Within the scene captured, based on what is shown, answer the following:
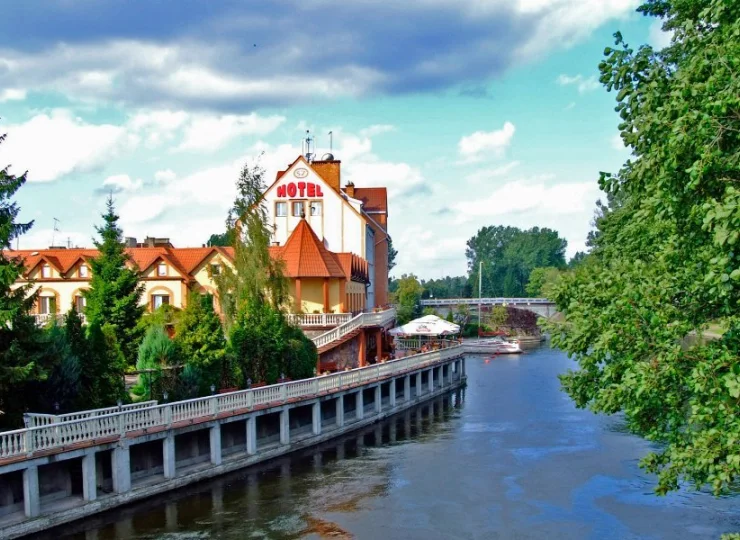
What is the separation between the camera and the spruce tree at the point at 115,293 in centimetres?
3931

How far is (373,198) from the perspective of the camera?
250ft

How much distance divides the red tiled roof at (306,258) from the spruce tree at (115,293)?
1066cm

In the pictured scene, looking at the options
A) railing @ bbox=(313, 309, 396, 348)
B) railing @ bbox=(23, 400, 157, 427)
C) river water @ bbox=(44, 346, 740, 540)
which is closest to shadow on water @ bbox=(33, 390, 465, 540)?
river water @ bbox=(44, 346, 740, 540)

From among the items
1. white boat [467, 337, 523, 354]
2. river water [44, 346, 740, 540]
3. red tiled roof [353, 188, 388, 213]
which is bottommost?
river water [44, 346, 740, 540]

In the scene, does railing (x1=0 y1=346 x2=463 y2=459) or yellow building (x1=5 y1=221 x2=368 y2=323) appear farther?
yellow building (x1=5 y1=221 x2=368 y2=323)

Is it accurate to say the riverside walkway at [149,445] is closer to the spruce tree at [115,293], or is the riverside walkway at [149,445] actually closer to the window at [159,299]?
the spruce tree at [115,293]

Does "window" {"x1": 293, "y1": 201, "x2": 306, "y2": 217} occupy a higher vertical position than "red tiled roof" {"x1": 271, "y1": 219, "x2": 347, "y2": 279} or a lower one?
higher

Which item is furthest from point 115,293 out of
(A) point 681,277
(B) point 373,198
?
(B) point 373,198

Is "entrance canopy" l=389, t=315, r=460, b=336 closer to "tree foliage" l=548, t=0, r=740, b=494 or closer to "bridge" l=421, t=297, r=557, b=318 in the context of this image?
"tree foliage" l=548, t=0, r=740, b=494

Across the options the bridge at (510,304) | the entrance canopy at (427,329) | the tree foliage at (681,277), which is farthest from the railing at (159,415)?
the bridge at (510,304)

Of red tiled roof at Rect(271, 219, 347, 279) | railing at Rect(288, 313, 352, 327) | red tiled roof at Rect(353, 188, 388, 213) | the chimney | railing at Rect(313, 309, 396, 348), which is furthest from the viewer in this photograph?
red tiled roof at Rect(353, 188, 388, 213)

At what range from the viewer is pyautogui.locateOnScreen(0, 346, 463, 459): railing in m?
21.4

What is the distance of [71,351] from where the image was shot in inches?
1020

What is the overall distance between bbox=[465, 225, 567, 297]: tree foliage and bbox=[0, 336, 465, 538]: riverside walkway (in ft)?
437
